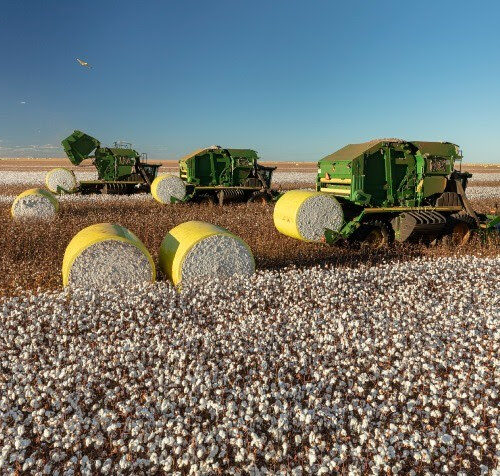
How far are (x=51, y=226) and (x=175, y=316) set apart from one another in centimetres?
876

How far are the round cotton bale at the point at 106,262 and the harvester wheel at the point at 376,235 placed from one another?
21.5ft

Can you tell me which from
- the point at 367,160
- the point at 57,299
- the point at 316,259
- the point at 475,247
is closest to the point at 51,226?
the point at 57,299

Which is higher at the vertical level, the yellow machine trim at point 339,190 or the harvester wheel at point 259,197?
the yellow machine trim at point 339,190

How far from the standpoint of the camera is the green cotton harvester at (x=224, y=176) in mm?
21609

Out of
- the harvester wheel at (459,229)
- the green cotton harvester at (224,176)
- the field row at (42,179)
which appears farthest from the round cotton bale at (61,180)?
the harvester wheel at (459,229)

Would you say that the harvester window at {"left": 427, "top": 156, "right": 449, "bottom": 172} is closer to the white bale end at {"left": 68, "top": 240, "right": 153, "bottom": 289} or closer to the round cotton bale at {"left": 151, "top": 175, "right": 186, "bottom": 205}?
the white bale end at {"left": 68, "top": 240, "right": 153, "bottom": 289}

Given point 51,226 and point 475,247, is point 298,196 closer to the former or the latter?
point 475,247

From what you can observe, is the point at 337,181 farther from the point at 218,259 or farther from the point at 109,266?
the point at 109,266

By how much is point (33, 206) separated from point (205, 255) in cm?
1086

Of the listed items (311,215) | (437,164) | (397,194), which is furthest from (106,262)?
(437,164)

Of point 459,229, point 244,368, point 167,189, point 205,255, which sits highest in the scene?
point 167,189

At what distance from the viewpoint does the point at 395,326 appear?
6.15m

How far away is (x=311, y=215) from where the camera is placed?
11875 millimetres

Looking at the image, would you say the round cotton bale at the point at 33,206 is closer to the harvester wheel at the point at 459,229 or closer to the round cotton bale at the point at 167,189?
the round cotton bale at the point at 167,189
